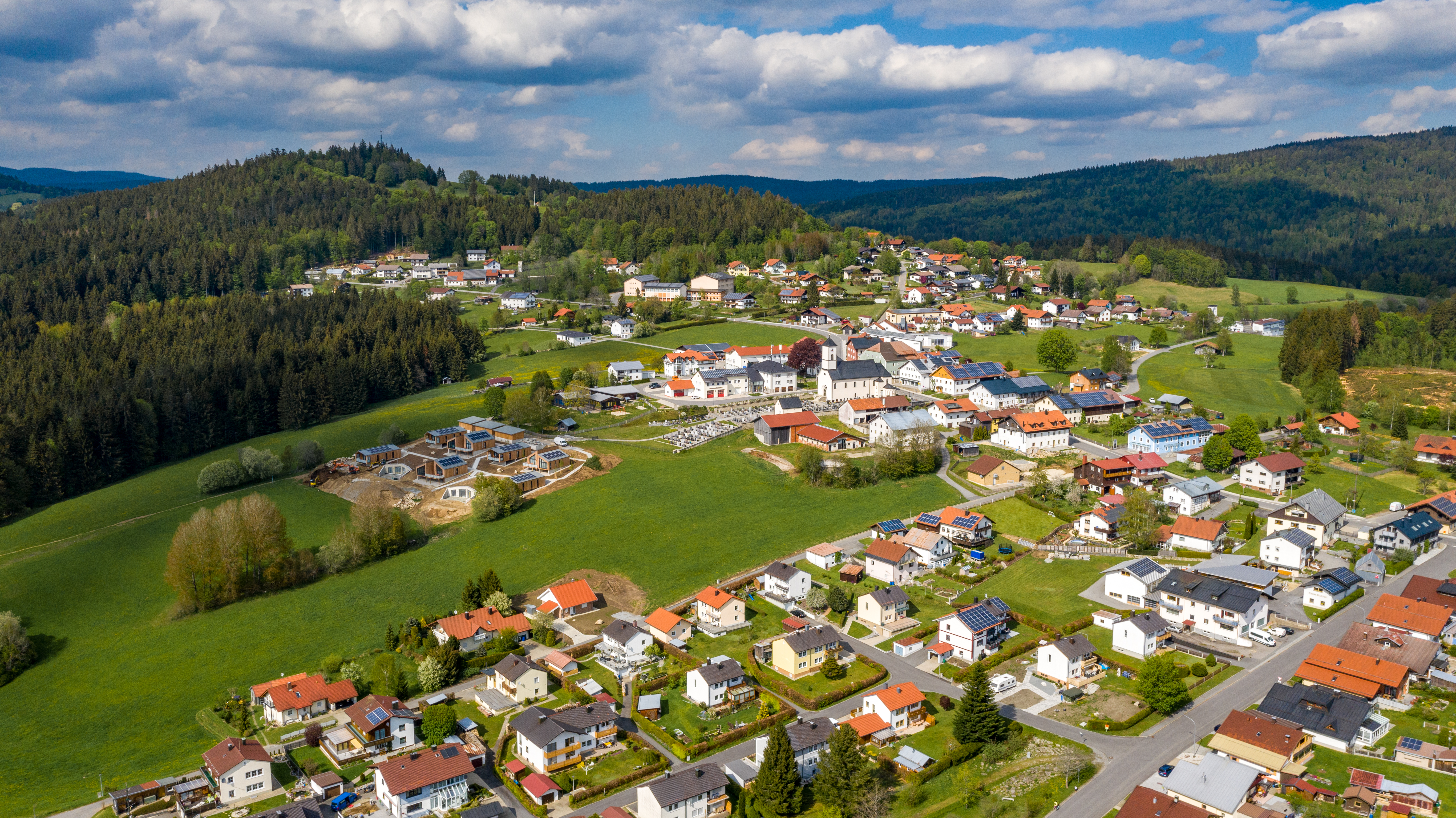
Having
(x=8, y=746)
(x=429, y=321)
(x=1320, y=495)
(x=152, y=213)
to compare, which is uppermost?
(x=152, y=213)

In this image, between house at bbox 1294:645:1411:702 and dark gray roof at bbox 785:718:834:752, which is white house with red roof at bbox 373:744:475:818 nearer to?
dark gray roof at bbox 785:718:834:752

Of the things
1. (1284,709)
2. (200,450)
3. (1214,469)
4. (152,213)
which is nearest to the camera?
(1284,709)

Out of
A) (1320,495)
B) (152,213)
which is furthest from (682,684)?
(152,213)

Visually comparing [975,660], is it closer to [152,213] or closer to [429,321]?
Answer: [429,321]

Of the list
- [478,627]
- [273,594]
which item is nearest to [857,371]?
[478,627]

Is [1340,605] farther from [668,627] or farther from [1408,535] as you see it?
[668,627]

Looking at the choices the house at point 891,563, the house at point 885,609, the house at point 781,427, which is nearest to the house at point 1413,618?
the house at point 885,609

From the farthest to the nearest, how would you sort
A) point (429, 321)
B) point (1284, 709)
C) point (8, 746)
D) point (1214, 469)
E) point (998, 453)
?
point (429, 321) < point (998, 453) < point (1214, 469) < point (8, 746) < point (1284, 709)
